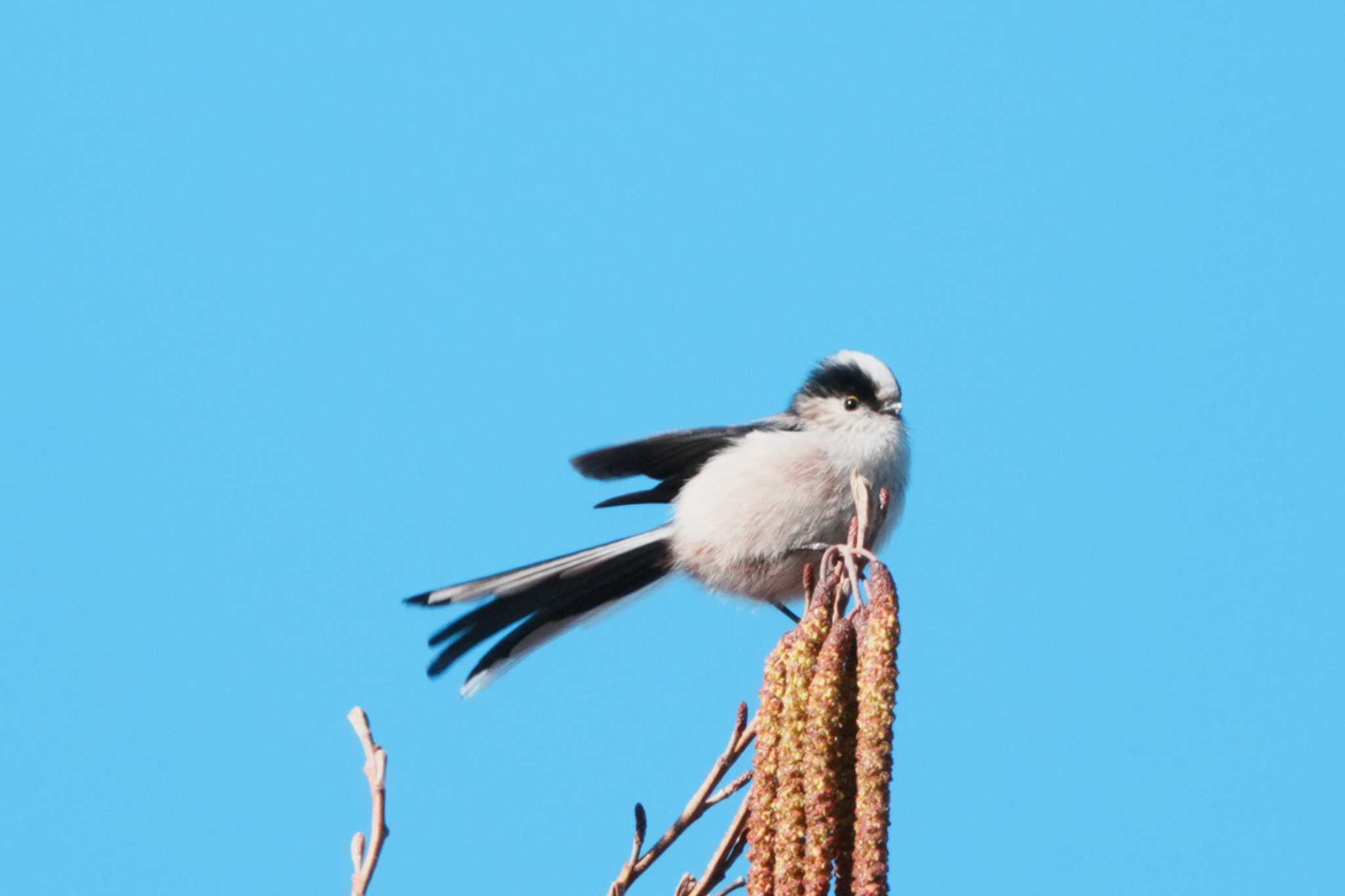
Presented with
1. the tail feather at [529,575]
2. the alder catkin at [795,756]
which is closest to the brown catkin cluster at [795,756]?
the alder catkin at [795,756]

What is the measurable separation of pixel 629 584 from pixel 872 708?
239 centimetres

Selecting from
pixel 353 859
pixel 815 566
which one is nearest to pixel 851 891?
pixel 353 859

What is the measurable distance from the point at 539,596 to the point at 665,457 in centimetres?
50

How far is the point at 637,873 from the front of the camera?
70.9 inches

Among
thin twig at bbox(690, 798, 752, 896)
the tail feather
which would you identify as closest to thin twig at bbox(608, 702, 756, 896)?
thin twig at bbox(690, 798, 752, 896)

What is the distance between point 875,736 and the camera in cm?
154

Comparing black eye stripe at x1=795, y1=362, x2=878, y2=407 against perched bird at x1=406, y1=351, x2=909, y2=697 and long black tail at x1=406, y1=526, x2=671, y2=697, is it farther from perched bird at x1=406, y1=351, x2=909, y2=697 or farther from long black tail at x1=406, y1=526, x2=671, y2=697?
long black tail at x1=406, y1=526, x2=671, y2=697

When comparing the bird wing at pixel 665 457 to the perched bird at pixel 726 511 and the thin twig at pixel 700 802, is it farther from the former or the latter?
the thin twig at pixel 700 802

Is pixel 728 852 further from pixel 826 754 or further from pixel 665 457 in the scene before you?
pixel 665 457

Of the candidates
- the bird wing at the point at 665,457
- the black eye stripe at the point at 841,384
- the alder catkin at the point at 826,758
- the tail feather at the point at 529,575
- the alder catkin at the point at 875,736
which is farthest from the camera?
the black eye stripe at the point at 841,384

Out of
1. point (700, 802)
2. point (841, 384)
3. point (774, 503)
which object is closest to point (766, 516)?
point (774, 503)

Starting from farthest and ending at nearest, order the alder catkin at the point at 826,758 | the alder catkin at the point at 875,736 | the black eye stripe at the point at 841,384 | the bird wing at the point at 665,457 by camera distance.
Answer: the black eye stripe at the point at 841,384
the bird wing at the point at 665,457
the alder catkin at the point at 826,758
the alder catkin at the point at 875,736

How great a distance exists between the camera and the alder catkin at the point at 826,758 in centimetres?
158

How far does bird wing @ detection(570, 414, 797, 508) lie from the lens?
12.0 feet
